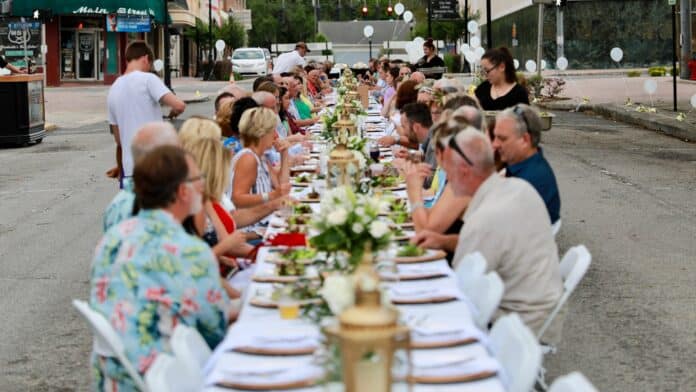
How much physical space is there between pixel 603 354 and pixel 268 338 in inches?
141

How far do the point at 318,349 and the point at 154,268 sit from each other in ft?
3.38

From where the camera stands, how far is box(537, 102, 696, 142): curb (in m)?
22.9

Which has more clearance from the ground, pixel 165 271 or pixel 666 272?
pixel 165 271

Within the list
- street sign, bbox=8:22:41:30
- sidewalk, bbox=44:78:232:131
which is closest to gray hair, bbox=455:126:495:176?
sidewalk, bbox=44:78:232:131

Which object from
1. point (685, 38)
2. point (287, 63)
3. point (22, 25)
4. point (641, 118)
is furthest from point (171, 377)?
point (22, 25)

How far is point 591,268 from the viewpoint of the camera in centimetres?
1013

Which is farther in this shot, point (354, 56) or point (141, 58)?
point (354, 56)

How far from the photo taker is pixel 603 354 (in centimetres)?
747

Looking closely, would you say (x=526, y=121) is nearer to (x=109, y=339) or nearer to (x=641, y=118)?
(x=109, y=339)

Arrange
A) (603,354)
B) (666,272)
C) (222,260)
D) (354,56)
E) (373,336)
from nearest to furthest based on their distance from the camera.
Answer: (373,336) → (222,260) → (603,354) → (666,272) → (354,56)

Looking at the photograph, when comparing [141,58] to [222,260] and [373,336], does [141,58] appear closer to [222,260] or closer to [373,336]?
[222,260]

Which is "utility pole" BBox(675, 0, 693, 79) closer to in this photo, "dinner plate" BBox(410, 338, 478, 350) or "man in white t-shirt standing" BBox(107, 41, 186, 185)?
"man in white t-shirt standing" BBox(107, 41, 186, 185)

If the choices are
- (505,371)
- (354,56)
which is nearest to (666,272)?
(505,371)

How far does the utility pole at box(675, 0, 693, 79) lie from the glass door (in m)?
25.4
